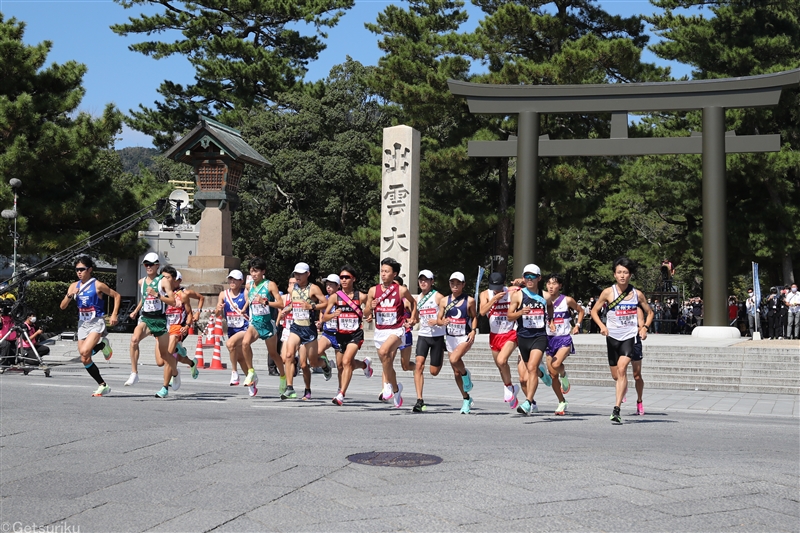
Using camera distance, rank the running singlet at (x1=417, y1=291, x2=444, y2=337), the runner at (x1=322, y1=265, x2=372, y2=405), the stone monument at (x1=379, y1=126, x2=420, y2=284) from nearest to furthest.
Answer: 1. the running singlet at (x1=417, y1=291, x2=444, y2=337)
2. the runner at (x1=322, y1=265, x2=372, y2=405)
3. the stone monument at (x1=379, y1=126, x2=420, y2=284)

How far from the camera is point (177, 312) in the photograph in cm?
1321

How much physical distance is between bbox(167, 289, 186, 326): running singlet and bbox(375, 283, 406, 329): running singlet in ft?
10.7

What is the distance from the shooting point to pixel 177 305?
1312 cm

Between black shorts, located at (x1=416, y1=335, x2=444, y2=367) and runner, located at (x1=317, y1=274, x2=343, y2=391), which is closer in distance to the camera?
black shorts, located at (x1=416, y1=335, x2=444, y2=367)

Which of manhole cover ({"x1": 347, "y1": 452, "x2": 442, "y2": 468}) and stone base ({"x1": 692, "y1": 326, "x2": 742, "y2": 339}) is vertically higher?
stone base ({"x1": 692, "y1": 326, "x2": 742, "y2": 339})

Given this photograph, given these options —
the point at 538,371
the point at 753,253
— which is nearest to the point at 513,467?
the point at 538,371

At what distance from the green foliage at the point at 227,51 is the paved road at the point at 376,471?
3869 centimetres

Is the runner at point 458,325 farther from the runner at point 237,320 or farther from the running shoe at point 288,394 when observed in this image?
the runner at point 237,320

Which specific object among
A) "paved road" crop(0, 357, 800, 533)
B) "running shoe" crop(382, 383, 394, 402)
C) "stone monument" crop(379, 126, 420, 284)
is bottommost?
"paved road" crop(0, 357, 800, 533)

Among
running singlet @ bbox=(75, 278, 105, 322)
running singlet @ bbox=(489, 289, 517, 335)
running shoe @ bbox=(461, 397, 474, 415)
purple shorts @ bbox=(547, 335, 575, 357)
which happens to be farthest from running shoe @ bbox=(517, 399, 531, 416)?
running singlet @ bbox=(75, 278, 105, 322)

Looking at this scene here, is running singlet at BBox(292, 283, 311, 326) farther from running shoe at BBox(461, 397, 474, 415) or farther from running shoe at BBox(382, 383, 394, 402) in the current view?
running shoe at BBox(461, 397, 474, 415)

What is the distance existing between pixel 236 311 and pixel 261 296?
0.51 metres

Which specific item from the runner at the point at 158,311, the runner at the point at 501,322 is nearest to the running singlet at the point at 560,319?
the runner at the point at 501,322

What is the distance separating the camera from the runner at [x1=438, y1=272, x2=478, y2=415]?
37.8 ft
